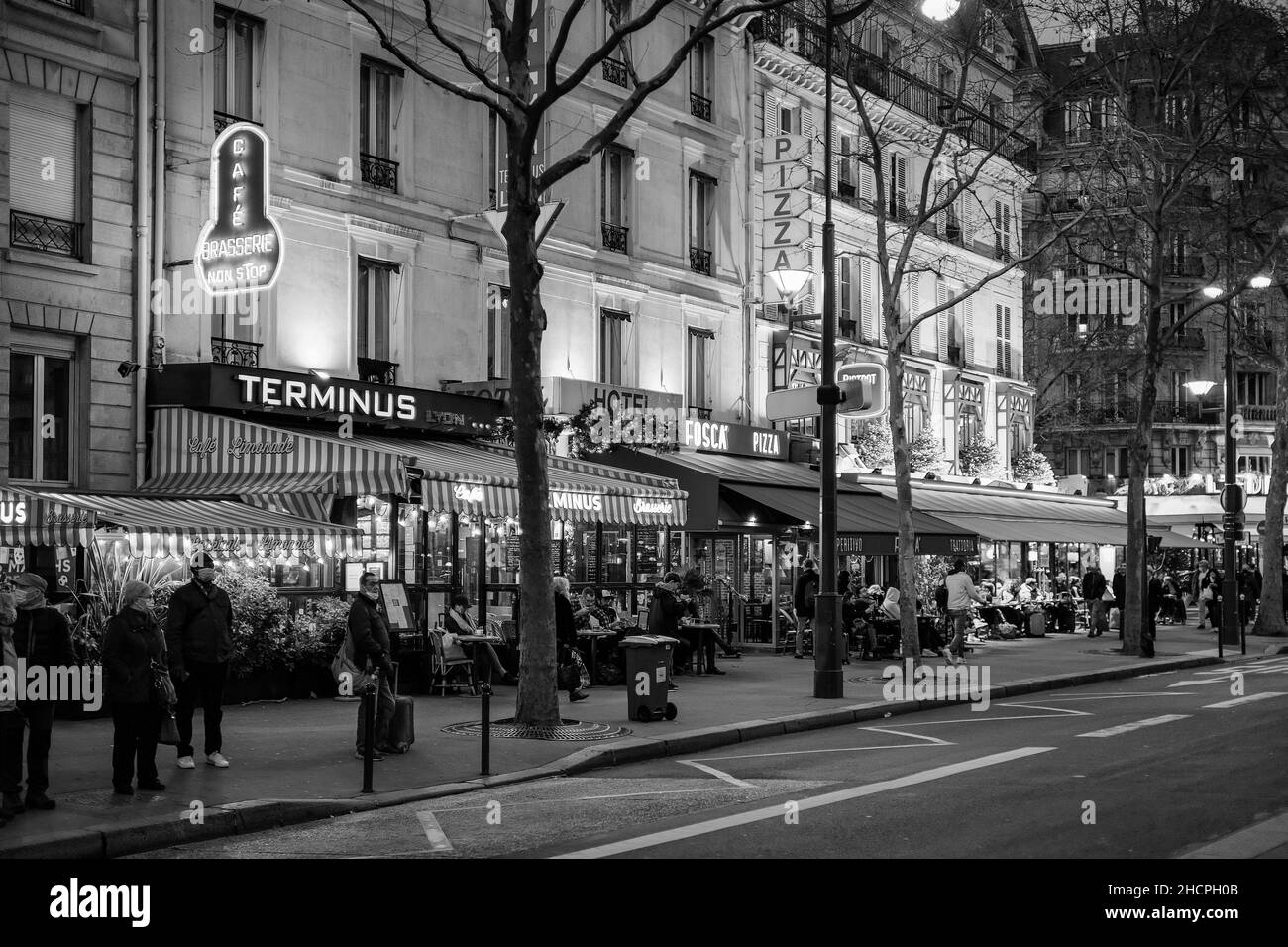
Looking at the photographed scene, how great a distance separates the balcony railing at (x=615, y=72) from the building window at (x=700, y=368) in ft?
16.9

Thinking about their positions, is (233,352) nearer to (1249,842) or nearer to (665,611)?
(665,611)

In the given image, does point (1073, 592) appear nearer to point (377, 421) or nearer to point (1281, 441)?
point (1281, 441)

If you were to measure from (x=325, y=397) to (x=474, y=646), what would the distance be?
4.04 m

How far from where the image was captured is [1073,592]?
38.8 m

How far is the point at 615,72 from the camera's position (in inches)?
1059

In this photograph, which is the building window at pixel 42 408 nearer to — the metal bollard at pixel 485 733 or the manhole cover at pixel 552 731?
the manhole cover at pixel 552 731

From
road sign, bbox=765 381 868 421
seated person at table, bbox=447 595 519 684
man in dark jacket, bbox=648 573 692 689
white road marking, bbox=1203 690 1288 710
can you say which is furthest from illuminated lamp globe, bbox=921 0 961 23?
seated person at table, bbox=447 595 519 684

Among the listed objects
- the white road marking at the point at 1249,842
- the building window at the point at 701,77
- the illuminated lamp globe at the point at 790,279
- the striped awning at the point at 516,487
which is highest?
the building window at the point at 701,77

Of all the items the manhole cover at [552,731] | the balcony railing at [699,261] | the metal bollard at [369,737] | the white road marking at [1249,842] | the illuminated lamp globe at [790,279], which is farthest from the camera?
the balcony railing at [699,261]

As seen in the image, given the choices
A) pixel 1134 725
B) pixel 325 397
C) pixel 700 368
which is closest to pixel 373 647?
pixel 325 397

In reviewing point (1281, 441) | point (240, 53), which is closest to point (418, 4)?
point (240, 53)

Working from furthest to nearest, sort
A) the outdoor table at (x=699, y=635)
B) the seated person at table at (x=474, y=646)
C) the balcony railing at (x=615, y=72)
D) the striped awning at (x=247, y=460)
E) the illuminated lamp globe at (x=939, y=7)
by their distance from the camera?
1. the balcony railing at (x=615, y=72)
2. the outdoor table at (x=699, y=635)
3. the seated person at table at (x=474, y=646)
4. the illuminated lamp globe at (x=939, y=7)
5. the striped awning at (x=247, y=460)

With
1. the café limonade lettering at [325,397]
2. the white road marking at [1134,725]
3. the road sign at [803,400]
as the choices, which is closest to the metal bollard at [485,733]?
the white road marking at [1134,725]

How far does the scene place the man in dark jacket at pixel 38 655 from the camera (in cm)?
1015
